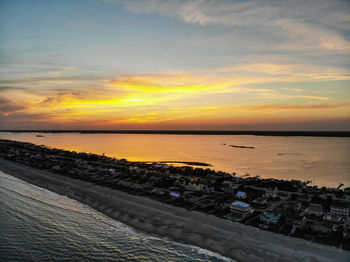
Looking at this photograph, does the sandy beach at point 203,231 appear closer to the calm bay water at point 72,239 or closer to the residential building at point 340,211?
the calm bay water at point 72,239

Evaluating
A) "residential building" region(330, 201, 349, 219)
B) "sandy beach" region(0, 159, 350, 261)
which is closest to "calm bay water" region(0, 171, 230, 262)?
"sandy beach" region(0, 159, 350, 261)

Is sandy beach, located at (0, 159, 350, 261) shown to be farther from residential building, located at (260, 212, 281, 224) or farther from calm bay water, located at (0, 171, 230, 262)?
residential building, located at (260, 212, 281, 224)

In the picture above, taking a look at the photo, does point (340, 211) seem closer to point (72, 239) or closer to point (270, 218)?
point (270, 218)

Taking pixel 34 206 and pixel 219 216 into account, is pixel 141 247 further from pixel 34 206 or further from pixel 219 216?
pixel 34 206

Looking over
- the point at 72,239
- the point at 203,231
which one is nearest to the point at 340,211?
the point at 203,231

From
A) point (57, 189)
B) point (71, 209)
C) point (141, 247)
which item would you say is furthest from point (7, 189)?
point (141, 247)

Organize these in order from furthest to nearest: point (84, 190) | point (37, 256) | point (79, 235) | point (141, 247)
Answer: point (84, 190), point (79, 235), point (141, 247), point (37, 256)

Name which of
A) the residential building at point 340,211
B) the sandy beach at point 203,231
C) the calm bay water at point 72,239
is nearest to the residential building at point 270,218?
the sandy beach at point 203,231
